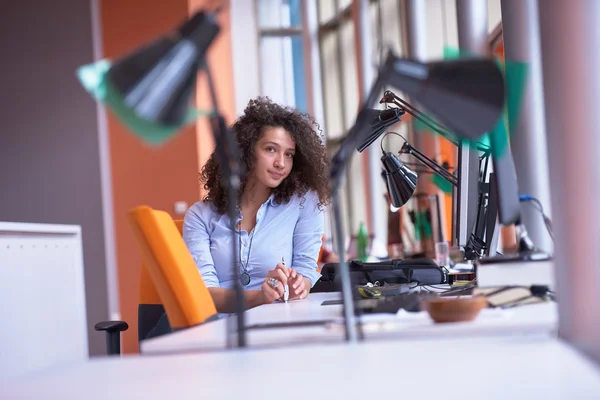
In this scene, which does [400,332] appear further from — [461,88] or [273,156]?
[273,156]

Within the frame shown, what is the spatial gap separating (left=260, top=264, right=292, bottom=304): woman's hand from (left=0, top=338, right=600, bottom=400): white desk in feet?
3.39

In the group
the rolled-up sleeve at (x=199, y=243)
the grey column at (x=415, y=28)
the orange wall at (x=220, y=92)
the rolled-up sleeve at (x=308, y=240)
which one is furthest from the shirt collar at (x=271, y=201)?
the grey column at (x=415, y=28)

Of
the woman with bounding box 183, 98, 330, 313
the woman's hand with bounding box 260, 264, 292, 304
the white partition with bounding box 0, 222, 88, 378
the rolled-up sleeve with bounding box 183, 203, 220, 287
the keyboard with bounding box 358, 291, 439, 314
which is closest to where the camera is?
the keyboard with bounding box 358, 291, 439, 314

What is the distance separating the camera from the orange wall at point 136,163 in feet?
21.8

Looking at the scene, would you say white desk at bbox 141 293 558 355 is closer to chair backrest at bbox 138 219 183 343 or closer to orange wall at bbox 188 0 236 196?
chair backrest at bbox 138 219 183 343

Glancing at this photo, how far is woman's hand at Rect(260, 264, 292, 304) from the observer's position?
217cm

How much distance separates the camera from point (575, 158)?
1097 mm

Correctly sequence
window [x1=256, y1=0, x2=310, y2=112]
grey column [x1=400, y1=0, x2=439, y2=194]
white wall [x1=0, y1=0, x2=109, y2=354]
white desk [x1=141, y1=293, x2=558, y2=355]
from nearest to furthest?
white desk [x1=141, y1=293, x2=558, y2=355]
white wall [x1=0, y1=0, x2=109, y2=354]
grey column [x1=400, y1=0, x2=439, y2=194]
window [x1=256, y1=0, x2=310, y2=112]

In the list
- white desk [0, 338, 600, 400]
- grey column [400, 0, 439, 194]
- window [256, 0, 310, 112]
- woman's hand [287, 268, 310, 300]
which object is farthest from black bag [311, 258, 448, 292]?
window [256, 0, 310, 112]

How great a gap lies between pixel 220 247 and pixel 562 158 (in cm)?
162

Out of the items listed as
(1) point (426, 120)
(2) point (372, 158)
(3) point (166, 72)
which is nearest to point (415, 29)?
(2) point (372, 158)

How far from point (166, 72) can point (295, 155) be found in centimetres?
171

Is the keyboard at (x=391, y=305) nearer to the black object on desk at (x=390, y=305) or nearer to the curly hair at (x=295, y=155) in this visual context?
the black object on desk at (x=390, y=305)

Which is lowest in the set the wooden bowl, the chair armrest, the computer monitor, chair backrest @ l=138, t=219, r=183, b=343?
the chair armrest
